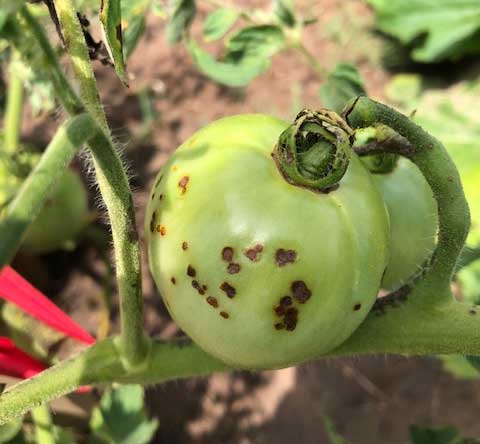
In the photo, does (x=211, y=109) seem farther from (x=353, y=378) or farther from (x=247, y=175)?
(x=247, y=175)

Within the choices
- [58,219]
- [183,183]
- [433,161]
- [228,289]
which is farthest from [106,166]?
[58,219]

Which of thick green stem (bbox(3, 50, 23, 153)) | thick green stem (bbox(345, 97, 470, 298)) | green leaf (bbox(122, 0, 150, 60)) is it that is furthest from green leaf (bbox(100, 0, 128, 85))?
thick green stem (bbox(3, 50, 23, 153))

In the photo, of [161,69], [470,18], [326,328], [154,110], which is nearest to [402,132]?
[326,328]

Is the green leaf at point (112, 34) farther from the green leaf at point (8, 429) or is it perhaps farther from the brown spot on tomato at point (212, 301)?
the green leaf at point (8, 429)

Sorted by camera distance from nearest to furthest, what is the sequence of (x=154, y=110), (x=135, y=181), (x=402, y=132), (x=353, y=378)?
(x=402, y=132), (x=353, y=378), (x=135, y=181), (x=154, y=110)

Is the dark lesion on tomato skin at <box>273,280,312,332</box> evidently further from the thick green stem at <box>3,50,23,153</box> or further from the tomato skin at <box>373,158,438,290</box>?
the thick green stem at <box>3,50,23,153</box>
